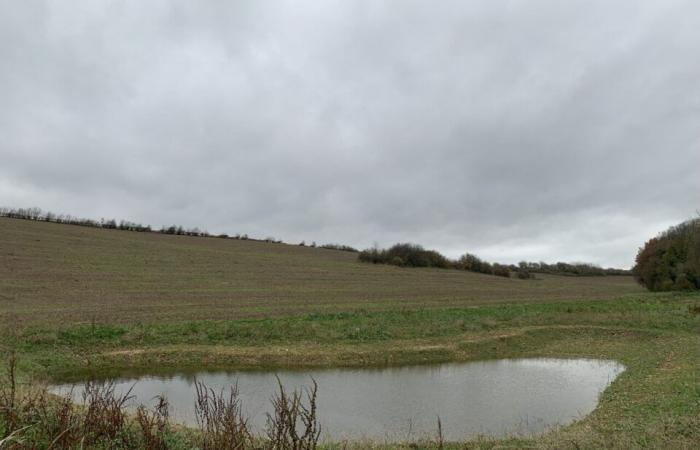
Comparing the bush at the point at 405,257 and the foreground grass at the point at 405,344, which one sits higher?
the bush at the point at 405,257

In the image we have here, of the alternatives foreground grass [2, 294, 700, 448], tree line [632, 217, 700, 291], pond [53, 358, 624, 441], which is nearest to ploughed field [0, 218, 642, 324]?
foreground grass [2, 294, 700, 448]

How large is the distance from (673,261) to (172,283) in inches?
2136

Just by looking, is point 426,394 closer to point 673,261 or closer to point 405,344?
point 405,344

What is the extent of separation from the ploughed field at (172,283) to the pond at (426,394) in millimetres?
9264

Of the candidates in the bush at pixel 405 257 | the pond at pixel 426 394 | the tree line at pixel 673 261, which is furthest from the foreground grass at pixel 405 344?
the bush at pixel 405 257

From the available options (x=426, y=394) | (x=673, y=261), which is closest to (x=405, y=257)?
(x=673, y=261)

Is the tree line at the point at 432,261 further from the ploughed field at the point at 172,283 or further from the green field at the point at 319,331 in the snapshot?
the green field at the point at 319,331

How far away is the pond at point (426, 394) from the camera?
1212cm

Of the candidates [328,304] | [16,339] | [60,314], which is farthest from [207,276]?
[16,339]

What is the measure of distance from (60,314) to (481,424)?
21550 mm

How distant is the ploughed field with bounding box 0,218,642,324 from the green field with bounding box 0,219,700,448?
0.58 feet

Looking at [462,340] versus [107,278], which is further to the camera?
[107,278]

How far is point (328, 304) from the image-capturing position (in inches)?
1361

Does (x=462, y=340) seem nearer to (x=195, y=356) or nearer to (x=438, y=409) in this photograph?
(x=438, y=409)
